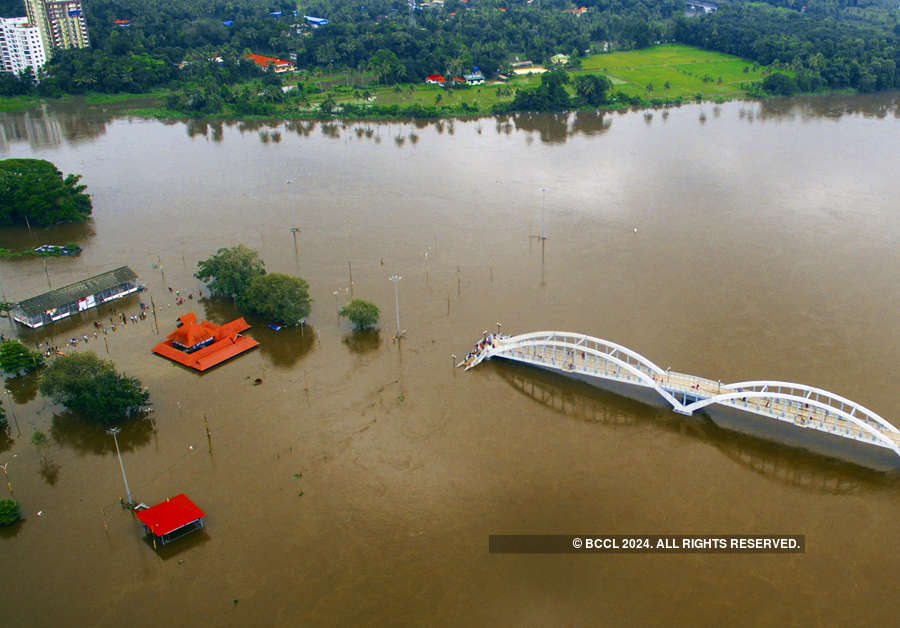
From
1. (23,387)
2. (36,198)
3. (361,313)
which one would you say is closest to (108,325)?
(23,387)

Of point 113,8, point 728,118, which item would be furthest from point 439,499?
point 113,8

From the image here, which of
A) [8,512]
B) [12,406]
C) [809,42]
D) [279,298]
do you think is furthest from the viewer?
[809,42]

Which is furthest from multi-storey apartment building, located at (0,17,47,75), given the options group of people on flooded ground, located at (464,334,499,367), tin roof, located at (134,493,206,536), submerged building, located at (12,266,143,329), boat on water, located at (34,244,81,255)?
tin roof, located at (134,493,206,536)

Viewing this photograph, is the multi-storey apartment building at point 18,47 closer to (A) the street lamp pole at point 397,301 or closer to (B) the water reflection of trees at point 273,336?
(B) the water reflection of trees at point 273,336

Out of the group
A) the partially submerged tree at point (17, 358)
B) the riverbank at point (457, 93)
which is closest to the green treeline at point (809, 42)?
the riverbank at point (457, 93)

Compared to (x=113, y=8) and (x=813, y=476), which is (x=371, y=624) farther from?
(x=113, y=8)

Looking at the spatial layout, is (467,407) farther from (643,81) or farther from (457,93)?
(643,81)

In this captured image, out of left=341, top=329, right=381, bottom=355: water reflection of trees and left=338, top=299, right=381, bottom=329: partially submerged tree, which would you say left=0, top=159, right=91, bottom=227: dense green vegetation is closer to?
left=338, top=299, right=381, bottom=329: partially submerged tree
